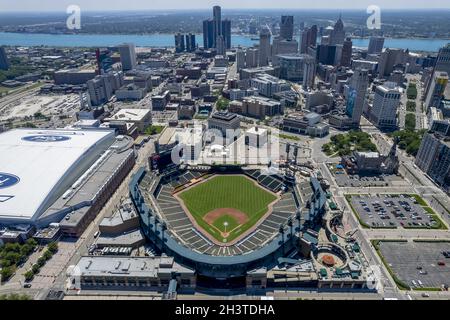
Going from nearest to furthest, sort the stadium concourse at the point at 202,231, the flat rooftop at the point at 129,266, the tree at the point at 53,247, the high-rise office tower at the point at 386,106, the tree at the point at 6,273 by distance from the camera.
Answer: the flat rooftop at the point at 129,266 → the stadium concourse at the point at 202,231 → the tree at the point at 6,273 → the tree at the point at 53,247 → the high-rise office tower at the point at 386,106

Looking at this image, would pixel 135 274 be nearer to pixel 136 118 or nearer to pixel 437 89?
pixel 136 118

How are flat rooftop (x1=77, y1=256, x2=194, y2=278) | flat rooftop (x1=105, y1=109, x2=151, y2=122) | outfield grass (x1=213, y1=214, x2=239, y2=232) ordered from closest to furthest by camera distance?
flat rooftop (x1=77, y1=256, x2=194, y2=278) → outfield grass (x1=213, y1=214, x2=239, y2=232) → flat rooftop (x1=105, y1=109, x2=151, y2=122)

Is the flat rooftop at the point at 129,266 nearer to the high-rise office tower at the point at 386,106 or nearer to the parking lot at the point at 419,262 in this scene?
the parking lot at the point at 419,262

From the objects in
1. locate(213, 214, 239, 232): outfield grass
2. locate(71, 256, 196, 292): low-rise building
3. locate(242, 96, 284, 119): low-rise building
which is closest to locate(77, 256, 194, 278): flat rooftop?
locate(71, 256, 196, 292): low-rise building

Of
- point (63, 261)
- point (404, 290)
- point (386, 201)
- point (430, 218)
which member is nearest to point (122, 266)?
point (63, 261)

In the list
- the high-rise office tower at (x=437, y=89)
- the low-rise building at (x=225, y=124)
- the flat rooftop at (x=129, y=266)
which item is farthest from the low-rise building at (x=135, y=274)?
the high-rise office tower at (x=437, y=89)

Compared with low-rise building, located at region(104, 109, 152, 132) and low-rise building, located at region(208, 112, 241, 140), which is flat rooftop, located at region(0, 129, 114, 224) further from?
low-rise building, located at region(208, 112, 241, 140)
